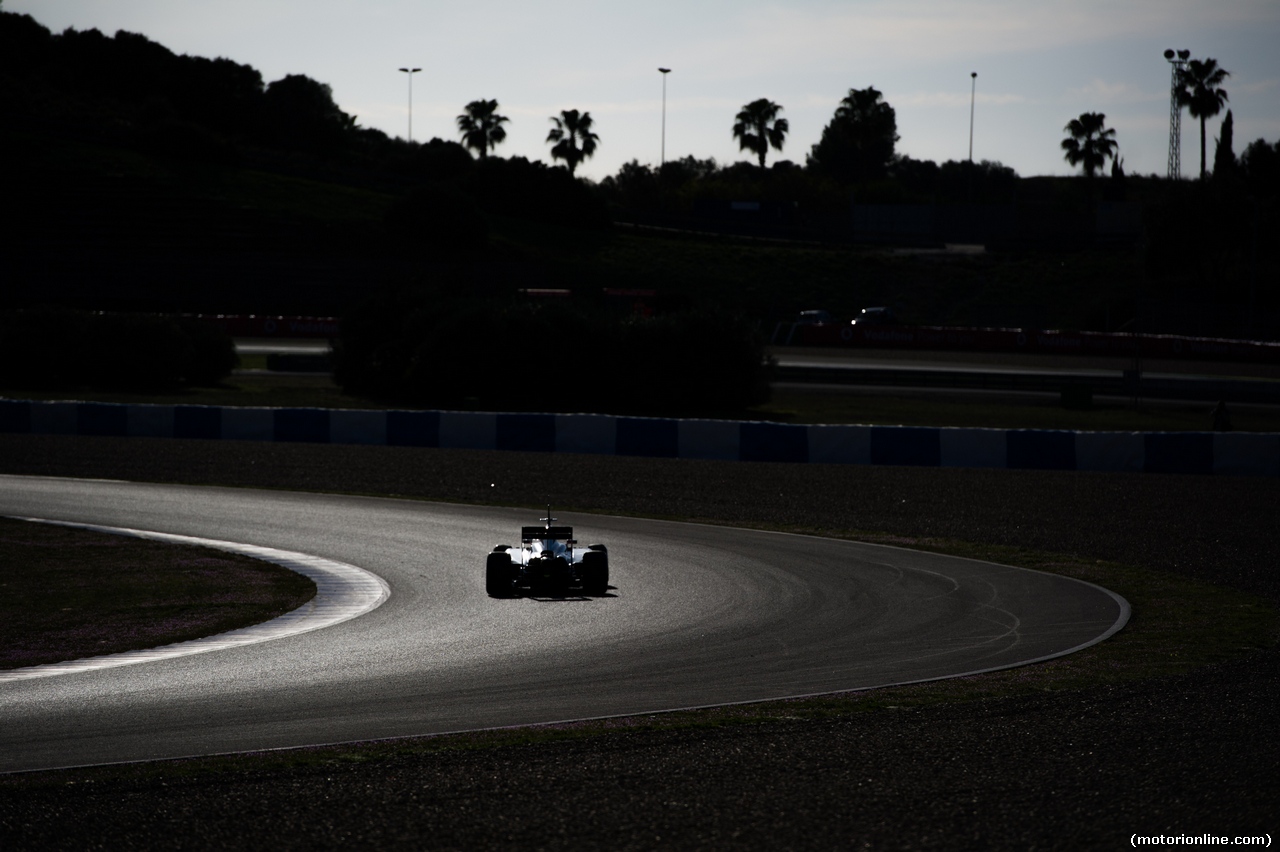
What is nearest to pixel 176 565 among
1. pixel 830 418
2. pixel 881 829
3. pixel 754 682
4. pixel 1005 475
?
pixel 754 682

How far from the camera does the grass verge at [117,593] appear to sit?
8203mm

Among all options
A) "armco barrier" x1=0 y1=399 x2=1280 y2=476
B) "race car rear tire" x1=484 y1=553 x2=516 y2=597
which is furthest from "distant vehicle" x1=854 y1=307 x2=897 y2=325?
"race car rear tire" x1=484 y1=553 x2=516 y2=597

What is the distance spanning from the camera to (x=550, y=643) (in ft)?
27.6

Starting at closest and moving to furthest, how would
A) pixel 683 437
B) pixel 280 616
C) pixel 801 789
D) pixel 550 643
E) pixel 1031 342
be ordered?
pixel 801 789 → pixel 550 643 → pixel 280 616 → pixel 683 437 → pixel 1031 342

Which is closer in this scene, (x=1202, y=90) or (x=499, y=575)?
(x=499, y=575)

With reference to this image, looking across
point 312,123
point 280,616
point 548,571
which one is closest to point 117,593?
point 280,616

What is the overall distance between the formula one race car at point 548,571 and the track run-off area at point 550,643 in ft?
0.53

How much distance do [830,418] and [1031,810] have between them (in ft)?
72.2

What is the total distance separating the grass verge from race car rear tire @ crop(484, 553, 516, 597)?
1471mm

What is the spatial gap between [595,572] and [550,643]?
179 centimetres

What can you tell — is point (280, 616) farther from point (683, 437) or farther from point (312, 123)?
point (312, 123)

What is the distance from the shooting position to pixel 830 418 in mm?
26922

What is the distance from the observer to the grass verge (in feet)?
26.9

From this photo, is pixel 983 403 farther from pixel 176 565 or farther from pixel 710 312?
pixel 176 565
